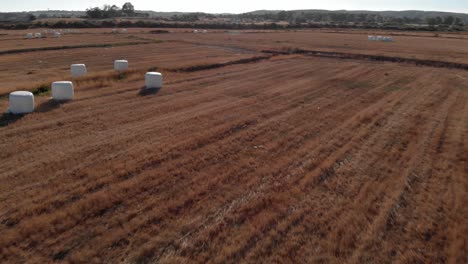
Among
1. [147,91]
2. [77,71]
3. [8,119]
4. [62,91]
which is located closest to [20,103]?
[8,119]

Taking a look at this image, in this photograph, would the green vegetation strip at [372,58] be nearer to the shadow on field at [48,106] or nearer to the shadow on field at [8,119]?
the shadow on field at [48,106]

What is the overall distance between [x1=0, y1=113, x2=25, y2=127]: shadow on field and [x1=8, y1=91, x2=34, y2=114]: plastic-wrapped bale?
264 millimetres

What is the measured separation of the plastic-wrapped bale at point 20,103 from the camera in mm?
13492

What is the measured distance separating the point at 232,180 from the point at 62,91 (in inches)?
427

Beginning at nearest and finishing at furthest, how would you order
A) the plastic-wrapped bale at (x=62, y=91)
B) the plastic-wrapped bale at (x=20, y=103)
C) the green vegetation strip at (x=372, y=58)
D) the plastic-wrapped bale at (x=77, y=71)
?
1. the plastic-wrapped bale at (x=20, y=103)
2. the plastic-wrapped bale at (x=62, y=91)
3. the plastic-wrapped bale at (x=77, y=71)
4. the green vegetation strip at (x=372, y=58)

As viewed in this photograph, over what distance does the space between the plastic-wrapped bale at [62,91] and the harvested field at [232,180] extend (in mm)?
510

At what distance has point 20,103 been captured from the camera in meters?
13.6

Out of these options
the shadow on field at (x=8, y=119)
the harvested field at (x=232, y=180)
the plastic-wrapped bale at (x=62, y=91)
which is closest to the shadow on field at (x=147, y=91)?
the harvested field at (x=232, y=180)

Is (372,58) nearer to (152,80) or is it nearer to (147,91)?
→ (152,80)

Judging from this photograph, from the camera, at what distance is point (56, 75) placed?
23422 mm

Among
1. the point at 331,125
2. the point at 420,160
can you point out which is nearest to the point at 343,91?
the point at 331,125

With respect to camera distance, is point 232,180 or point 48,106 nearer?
point 232,180

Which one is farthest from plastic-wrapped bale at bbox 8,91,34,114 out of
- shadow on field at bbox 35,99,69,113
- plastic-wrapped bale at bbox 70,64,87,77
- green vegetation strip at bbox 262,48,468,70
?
green vegetation strip at bbox 262,48,468,70

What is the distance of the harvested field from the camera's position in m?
6.44
